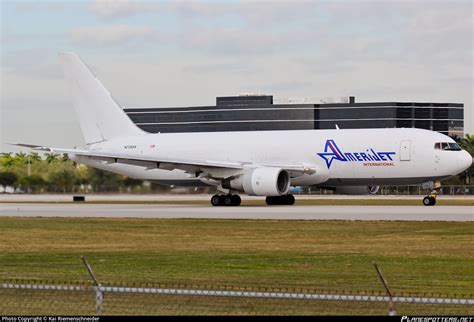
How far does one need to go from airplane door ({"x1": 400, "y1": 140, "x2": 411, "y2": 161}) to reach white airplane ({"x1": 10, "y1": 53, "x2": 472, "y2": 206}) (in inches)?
2.2

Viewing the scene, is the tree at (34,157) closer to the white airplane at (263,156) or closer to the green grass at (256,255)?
the white airplane at (263,156)

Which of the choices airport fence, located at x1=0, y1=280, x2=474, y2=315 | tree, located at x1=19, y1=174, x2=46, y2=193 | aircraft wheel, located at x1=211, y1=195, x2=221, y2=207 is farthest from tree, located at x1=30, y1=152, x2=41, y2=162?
airport fence, located at x1=0, y1=280, x2=474, y2=315

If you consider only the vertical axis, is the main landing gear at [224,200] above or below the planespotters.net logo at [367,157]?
below

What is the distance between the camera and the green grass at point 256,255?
65.8 ft

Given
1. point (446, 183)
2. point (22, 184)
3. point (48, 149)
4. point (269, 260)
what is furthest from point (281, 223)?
point (446, 183)

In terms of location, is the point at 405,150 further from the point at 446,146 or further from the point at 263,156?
the point at 263,156

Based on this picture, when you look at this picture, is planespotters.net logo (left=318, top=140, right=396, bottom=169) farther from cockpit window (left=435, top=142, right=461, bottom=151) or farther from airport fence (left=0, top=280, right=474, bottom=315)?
airport fence (left=0, top=280, right=474, bottom=315)

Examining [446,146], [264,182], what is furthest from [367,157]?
[264,182]

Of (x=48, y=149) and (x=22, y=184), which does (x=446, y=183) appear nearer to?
(x=22, y=184)

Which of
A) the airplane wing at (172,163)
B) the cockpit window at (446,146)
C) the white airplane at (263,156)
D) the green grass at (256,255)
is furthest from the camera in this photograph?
the airplane wing at (172,163)

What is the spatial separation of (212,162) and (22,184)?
76.2 feet

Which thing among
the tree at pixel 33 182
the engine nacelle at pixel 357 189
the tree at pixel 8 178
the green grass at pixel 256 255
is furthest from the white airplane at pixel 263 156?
the green grass at pixel 256 255

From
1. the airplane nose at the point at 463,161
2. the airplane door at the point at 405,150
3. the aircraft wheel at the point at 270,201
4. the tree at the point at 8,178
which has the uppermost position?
the airplane door at the point at 405,150

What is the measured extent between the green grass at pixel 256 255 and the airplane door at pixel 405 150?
15803 mm
